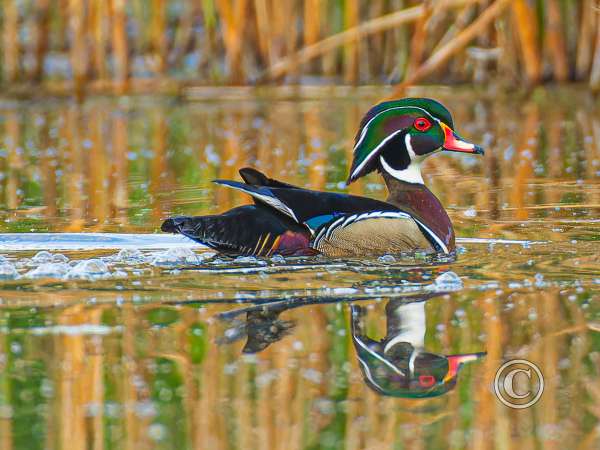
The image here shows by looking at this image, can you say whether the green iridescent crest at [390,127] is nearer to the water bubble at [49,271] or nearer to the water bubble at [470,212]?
the water bubble at [470,212]

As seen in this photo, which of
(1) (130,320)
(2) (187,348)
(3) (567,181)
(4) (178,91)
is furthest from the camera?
(4) (178,91)

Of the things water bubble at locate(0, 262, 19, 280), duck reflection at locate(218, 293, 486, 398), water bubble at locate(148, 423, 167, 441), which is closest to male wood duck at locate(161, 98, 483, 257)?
water bubble at locate(0, 262, 19, 280)

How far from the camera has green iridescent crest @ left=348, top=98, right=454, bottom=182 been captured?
6.78 meters

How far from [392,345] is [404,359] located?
203mm

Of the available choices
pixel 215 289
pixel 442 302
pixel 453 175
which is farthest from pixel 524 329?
pixel 453 175

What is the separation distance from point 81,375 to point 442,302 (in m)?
1.63

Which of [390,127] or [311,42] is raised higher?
[311,42]

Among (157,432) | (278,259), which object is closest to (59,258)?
(278,259)

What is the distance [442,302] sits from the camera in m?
5.32

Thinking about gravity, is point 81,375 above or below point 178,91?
below

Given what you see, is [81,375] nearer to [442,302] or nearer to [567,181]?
[442,302]

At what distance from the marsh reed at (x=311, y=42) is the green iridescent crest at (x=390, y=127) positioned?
5.42 metres

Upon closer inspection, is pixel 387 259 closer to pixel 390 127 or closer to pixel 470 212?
pixel 390 127

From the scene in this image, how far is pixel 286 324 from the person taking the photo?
16.3 feet
